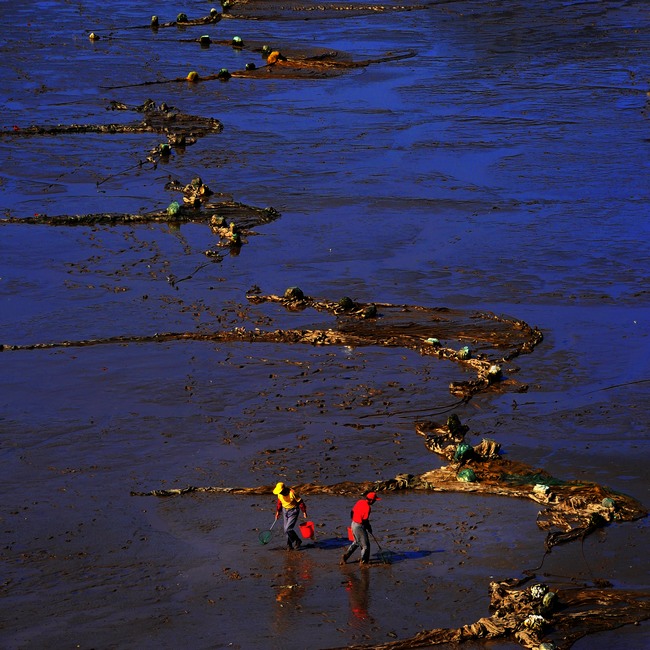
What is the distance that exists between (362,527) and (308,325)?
31.8 ft

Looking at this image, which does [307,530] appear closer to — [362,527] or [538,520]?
[362,527]

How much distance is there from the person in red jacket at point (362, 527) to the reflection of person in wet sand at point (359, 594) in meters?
0.26

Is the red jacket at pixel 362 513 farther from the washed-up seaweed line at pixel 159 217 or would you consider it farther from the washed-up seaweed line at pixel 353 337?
the washed-up seaweed line at pixel 159 217

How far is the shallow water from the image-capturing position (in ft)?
48.5

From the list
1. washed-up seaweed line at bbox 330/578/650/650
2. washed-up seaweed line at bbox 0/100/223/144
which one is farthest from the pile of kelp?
washed-up seaweed line at bbox 0/100/223/144

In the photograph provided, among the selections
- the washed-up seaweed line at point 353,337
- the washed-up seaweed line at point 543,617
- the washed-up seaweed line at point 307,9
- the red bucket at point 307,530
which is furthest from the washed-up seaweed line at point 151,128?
the washed-up seaweed line at point 543,617

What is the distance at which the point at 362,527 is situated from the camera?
14.8 m

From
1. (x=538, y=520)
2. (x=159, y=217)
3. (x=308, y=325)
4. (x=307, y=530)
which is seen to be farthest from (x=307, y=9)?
(x=307, y=530)

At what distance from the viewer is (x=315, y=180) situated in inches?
1340

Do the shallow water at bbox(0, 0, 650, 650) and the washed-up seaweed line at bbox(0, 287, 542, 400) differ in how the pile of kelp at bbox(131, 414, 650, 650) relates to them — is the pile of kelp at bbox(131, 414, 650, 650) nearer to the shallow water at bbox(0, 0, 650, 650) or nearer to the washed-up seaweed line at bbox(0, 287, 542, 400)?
the shallow water at bbox(0, 0, 650, 650)

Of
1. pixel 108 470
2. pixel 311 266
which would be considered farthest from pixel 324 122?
pixel 108 470

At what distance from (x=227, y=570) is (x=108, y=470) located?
408 centimetres

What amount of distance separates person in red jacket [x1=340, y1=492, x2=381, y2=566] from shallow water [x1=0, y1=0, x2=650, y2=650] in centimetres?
34

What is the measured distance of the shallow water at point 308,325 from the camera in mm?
14773
